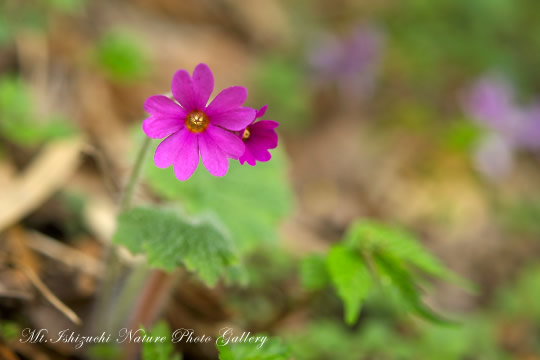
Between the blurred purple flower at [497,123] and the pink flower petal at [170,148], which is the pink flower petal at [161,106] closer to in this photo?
the pink flower petal at [170,148]

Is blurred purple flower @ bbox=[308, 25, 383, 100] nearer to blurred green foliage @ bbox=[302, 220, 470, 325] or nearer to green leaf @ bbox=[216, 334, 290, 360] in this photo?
blurred green foliage @ bbox=[302, 220, 470, 325]

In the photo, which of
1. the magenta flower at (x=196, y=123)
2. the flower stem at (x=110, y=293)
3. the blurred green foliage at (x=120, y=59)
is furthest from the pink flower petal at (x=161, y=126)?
the blurred green foliage at (x=120, y=59)

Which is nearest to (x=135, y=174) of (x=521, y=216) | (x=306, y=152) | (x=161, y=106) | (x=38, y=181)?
(x=161, y=106)

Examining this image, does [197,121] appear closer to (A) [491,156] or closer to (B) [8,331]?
(B) [8,331]

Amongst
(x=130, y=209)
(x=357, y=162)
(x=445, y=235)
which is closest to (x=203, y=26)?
(x=357, y=162)

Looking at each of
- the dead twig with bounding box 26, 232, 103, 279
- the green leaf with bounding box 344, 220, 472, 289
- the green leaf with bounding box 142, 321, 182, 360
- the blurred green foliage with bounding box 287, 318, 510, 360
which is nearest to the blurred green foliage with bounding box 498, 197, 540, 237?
Answer: the blurred green foliage with bounding box 287, 318, 510, 360
